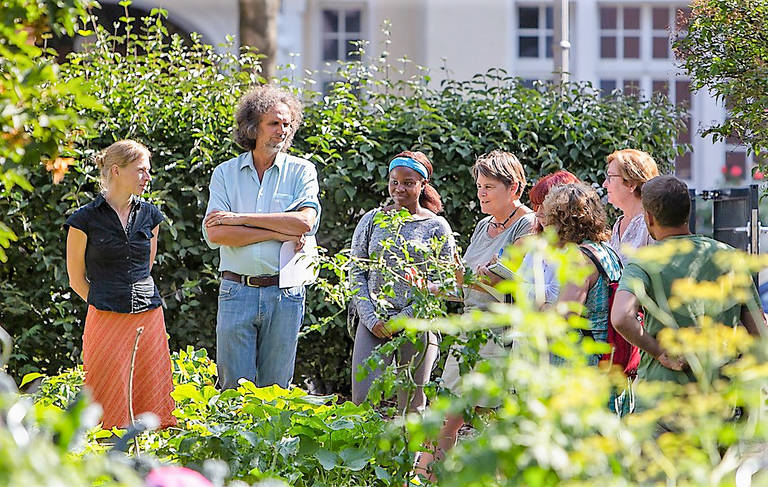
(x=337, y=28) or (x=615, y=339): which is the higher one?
(x=337, y=28)

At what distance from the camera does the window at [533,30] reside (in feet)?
52.8

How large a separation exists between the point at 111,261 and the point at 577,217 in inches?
85.1

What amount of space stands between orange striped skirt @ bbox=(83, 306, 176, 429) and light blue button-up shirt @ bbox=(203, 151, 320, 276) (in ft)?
1.65

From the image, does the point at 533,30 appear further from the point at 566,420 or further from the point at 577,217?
the point at 566,420

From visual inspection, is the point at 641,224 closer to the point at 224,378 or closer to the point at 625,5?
the point at 224,378

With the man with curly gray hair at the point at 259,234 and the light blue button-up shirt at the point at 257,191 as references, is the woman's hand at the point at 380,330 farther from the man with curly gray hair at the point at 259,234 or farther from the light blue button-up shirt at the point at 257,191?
the light blue button-up shirt at the point at 257,191

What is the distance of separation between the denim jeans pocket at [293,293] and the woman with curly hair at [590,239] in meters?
1.42

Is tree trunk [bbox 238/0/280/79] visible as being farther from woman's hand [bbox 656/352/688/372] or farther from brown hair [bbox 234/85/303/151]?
woman's hand [bbox 656/352/688/372]

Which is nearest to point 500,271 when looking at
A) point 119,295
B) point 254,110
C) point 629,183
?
point 629,183

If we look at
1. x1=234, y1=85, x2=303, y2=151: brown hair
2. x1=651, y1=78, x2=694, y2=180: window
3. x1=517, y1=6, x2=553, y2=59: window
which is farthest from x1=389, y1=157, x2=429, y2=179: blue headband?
x1=517, y1=6, x2=553, y2=59: window

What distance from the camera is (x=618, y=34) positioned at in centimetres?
1655

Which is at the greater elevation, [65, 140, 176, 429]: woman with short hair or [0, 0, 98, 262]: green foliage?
[0, 0, 98, 262]: green foliage

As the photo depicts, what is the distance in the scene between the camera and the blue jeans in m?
4.89

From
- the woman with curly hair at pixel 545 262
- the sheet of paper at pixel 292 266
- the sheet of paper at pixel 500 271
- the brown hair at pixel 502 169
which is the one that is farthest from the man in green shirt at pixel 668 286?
the sheet of paper at pixel 292 266
